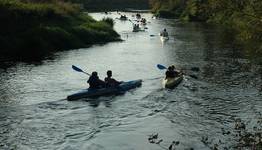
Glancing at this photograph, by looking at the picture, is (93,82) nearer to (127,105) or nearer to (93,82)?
(93,82)

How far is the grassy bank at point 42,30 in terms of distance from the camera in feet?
151

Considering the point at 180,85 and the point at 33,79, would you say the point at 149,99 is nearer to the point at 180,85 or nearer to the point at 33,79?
the point at 180,85

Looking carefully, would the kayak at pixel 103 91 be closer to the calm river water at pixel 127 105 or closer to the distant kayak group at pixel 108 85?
the distant kayak group at pixel 108 85

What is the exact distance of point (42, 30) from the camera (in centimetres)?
5016

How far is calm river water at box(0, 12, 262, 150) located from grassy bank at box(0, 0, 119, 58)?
333cm

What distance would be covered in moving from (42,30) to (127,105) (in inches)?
1016

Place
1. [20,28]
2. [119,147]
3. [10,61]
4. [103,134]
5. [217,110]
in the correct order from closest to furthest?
[119,147] < [103,134] < [217,110] < [10,61] < [20,28]

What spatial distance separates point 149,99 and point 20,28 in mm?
25246

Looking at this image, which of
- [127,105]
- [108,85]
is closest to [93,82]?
[108,85]

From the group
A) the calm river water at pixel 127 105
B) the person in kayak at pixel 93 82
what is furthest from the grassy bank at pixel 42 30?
the person in kayak at pixel 93 82

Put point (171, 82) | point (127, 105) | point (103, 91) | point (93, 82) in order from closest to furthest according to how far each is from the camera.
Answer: point (127, 105) → point (93, 82) → point (103, 91) → point (171, 82)

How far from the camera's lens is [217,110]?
25641 mm

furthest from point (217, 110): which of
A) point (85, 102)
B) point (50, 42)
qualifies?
point (50, 42)

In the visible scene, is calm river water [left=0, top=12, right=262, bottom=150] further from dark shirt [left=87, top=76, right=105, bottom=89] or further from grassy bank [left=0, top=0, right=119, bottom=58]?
grassy bank [left=0, top=0, right=119, bottom=58]
